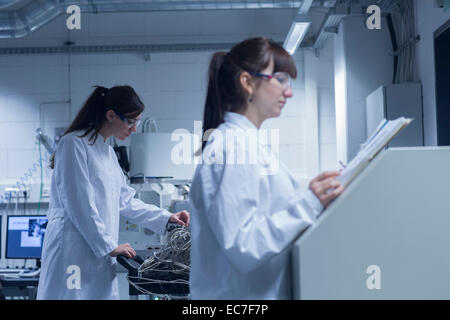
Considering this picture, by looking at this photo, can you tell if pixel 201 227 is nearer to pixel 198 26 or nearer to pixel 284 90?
pixel 284 90

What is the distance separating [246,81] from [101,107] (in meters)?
0.88

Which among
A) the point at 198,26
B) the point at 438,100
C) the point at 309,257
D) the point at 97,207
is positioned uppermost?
the point at 198,26

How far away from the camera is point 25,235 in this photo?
141 inches

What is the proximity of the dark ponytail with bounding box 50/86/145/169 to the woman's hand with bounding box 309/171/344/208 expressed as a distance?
3.19 feet

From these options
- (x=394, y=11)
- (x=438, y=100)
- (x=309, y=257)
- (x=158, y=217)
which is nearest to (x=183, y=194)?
(x=158, y=217)

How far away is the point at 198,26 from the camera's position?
16.8 feet

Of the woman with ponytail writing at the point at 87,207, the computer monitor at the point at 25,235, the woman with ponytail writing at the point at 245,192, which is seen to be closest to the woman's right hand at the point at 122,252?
the woman with ponytail writing at the point at 87,207

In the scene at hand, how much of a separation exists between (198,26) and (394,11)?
77.0 inches

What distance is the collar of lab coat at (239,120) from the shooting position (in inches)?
37.6

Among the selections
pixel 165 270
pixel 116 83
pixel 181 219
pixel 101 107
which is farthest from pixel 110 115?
pixel 116 83

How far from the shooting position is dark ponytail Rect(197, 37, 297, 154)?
95 cm

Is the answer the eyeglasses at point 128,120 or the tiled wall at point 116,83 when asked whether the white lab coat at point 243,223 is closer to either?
the eyeglasses at point 128,120

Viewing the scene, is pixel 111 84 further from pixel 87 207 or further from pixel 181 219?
pixel 87 207

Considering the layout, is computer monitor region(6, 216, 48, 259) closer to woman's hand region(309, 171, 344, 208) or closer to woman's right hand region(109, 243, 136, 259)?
woman's right hand region(109, 243, 136, 259)
